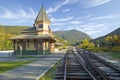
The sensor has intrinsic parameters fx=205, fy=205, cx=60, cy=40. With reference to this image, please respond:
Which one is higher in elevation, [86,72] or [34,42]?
[34,42]

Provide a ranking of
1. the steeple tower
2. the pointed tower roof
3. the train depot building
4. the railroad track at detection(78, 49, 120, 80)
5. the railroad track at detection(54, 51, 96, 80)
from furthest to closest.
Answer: the pointed tower roof, the steeple tower, the train depot building, the railroad track at detection(78, 49, 120, 80), the railroad track at detection(54, 51, 96, 80)

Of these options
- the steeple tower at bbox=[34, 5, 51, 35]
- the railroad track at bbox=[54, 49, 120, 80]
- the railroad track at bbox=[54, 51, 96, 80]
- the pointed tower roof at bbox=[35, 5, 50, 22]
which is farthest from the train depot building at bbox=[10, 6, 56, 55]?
the railroad track at bbox=[54, 51, 96, 80]

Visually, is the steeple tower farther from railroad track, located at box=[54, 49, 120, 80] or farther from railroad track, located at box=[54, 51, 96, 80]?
railroad track, located at box=[54, 51, 96, 80]


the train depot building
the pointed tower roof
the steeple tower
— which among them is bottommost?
the train depot building

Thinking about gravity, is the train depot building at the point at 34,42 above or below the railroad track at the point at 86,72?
above

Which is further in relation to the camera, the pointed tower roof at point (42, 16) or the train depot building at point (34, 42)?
the pointed tower roof at point (42, 16)

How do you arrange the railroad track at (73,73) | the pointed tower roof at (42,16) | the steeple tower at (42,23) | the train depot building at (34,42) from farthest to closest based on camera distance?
the pointed tower roof at (42,16) < the steeple tower at (42,23) < the train depot building at (34,42) < the railroad track at (73,73)

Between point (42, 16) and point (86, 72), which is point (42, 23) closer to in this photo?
point (42, 16)

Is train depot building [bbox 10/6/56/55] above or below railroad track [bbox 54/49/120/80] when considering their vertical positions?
above

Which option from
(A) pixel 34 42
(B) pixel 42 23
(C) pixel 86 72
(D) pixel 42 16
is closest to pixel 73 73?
(C) pixel 86 72

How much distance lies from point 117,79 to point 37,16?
41.7 metres

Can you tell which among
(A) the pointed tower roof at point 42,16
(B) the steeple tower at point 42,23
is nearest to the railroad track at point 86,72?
(B) the steeple tower at point 42,23

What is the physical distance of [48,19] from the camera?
168 ft

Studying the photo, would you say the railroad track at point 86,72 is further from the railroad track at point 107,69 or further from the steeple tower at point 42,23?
the steeple tower at point 42,23
